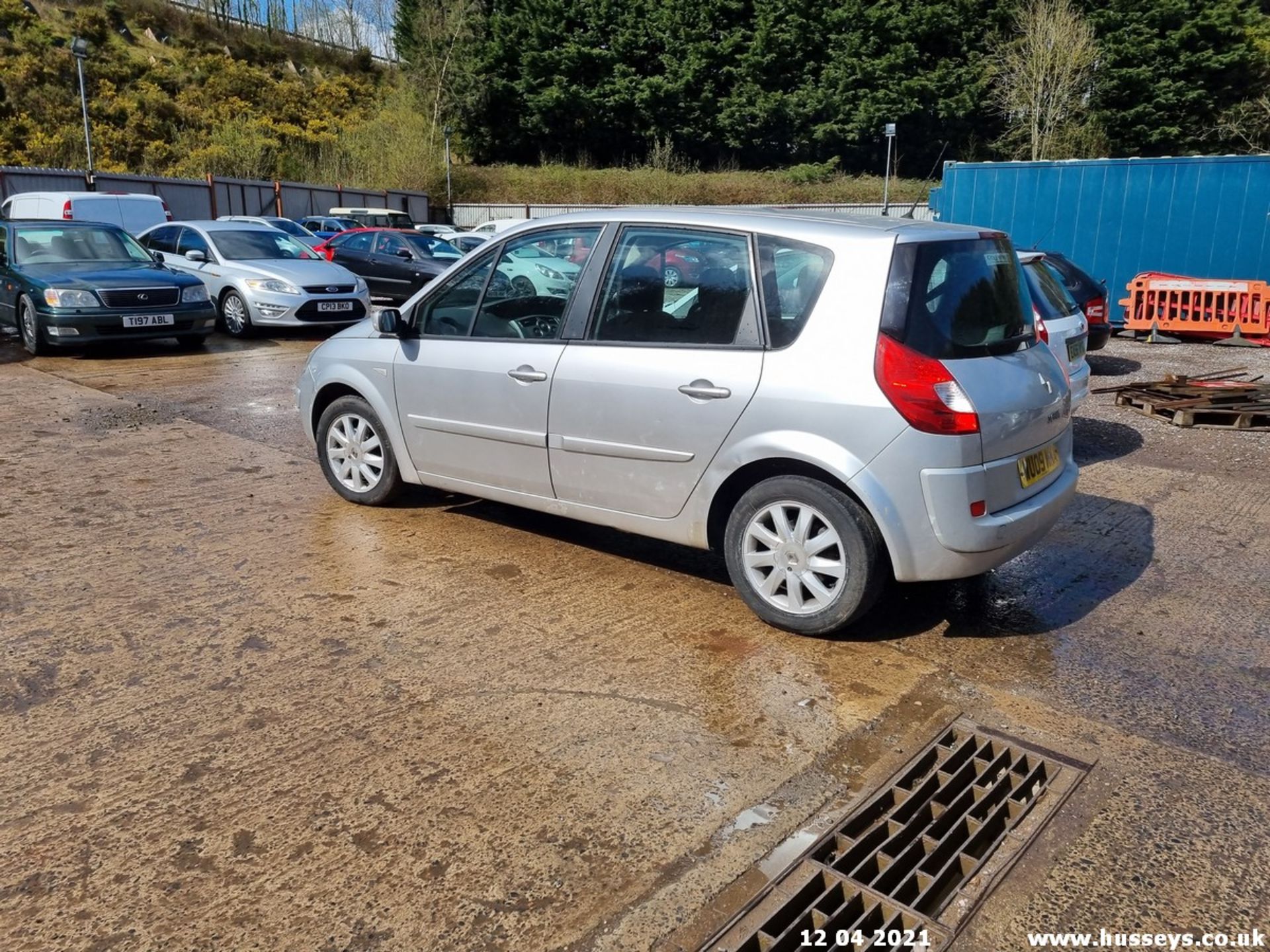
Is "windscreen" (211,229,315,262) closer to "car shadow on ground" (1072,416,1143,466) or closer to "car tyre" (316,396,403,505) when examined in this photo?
"car tyre" (316,396,403,505)

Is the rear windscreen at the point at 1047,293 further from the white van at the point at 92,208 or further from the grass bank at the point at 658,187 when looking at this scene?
the grass bank at the point at 658,187

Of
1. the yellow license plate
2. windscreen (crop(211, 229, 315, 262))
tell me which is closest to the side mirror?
the yellow license plate

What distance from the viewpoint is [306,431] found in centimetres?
624

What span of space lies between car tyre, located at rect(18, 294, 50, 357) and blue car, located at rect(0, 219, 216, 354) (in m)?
0.01

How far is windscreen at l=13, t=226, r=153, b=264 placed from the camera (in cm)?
1226

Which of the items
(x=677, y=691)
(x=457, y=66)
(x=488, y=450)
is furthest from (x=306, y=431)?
(x=457, y=66)

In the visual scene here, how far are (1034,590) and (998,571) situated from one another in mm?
302

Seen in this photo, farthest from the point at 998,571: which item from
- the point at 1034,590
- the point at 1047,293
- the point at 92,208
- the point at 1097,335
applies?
the point at 92,208

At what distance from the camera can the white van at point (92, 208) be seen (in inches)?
718

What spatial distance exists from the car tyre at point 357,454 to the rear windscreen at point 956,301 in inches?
121

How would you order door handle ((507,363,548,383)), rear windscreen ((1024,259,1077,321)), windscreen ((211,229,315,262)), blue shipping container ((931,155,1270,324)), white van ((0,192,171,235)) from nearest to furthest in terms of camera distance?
door handle ((507,363,548,383)) → rear windscreen ((1024,259,1077,321)) → windscreen ((211,229,315,262)) → blue shipping container ((931,155,1270,324)) → white van ((0,192,171,235))

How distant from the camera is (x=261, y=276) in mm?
13750

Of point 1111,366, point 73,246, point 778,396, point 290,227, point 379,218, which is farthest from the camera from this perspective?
point 379,218

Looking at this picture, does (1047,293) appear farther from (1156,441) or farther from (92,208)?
(92,208)
